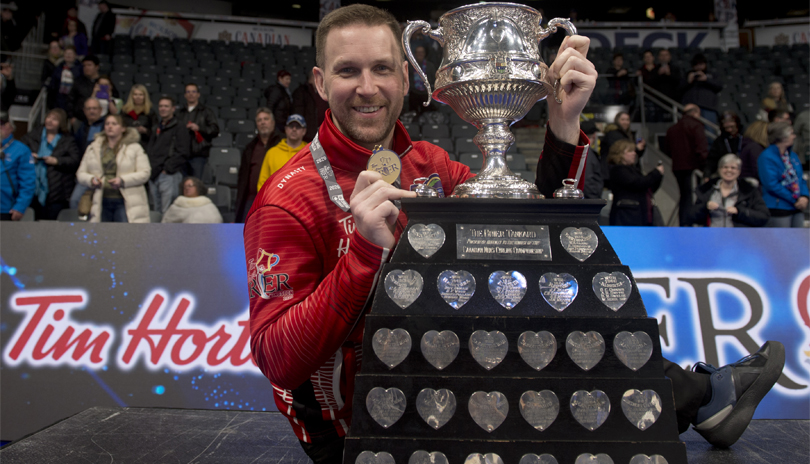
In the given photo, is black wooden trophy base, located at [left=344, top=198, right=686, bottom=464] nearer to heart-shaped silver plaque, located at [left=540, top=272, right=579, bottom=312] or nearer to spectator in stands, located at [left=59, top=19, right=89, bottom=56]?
heart-shaped silver plaque, located at [left=540, top=272, right=579, bottom=312]

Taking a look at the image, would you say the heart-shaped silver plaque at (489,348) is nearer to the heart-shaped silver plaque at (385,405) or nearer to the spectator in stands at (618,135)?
the heart-shaped silver plaque at (385,405)

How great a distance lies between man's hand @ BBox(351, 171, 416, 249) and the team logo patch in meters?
0.28

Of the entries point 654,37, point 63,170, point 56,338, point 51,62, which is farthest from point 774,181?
point 654,37

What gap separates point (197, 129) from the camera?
4812 mm

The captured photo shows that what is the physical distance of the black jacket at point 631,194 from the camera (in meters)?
4.13

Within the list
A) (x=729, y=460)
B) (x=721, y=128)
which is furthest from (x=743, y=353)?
(x=721, y=128)

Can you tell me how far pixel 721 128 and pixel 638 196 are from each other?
140 centimetres

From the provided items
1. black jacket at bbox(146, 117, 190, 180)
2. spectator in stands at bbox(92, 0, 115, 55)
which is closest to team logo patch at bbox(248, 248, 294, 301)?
black jacket at bbox(146, 117, 190, 180)

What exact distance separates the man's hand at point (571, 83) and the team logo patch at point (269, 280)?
0.71 meters

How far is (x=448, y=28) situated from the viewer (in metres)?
1.14

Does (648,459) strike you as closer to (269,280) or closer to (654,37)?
(269,280)

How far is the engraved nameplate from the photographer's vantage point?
0.92 metres

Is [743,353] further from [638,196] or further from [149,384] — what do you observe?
[149,384]

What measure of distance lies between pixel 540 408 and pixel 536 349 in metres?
0.09
